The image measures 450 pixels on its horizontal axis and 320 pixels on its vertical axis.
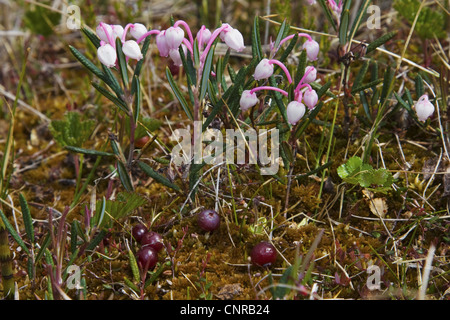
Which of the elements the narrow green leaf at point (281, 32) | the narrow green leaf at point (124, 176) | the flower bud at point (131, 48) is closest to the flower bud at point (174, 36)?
A: the flower bud at point (131, 48)

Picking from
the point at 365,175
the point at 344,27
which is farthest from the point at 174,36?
the point at 365,175

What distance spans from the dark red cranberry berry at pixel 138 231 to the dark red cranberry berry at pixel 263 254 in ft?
1.77

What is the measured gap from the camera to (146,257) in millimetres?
2023

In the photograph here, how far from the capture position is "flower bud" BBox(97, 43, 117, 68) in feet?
6.32

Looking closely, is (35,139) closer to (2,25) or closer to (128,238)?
(128,238)

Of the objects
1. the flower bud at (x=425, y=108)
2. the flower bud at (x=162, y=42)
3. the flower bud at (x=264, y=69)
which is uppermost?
the flower bud at (x=162, y=42)

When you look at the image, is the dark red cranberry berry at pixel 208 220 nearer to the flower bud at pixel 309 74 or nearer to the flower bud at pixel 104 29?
the flower bud at pixel 309 74

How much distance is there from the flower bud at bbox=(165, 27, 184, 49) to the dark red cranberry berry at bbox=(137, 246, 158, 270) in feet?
2.95

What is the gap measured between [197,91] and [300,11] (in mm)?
2163

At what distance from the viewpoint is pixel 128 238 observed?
2.25m

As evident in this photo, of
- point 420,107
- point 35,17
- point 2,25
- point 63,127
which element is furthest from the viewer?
point 2,25

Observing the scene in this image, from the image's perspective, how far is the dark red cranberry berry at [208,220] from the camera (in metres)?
2.18

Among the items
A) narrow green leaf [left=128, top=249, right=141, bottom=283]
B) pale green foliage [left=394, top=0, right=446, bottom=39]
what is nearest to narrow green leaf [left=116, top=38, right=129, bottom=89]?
narrow green leaf [left=128, top=249, right=141, bottom=283]
